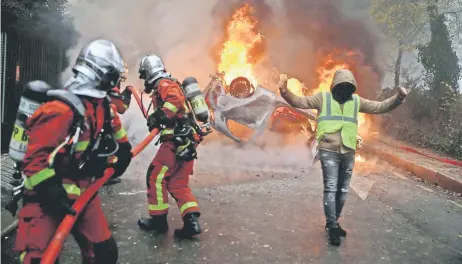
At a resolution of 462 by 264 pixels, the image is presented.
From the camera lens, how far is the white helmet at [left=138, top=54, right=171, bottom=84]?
4.65m

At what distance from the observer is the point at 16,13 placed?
26.5 ft

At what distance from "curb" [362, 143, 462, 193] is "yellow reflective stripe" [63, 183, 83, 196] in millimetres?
7074

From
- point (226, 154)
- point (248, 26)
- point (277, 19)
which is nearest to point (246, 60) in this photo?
point (248, 26)

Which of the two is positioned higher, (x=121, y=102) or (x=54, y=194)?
(x=121, y=102)

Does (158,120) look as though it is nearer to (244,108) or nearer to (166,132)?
(166,132)

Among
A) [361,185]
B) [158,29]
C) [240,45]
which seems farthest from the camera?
[158,29]

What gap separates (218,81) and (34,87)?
6688 millimetres

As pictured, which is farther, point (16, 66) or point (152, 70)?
point (16, 66)

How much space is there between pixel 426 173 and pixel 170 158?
21.6ft

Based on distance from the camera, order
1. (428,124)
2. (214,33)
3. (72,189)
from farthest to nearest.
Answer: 1. (214,33)
2. (428,124)
3. (72,189)

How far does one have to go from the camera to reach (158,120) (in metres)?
4.42

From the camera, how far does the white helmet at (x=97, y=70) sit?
2771 millimetres

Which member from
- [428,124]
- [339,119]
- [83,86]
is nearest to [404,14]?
[428,124]

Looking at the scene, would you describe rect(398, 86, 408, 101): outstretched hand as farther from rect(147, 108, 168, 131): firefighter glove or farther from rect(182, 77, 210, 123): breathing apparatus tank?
rect(147, 108, 168, 131): firefighter glove
